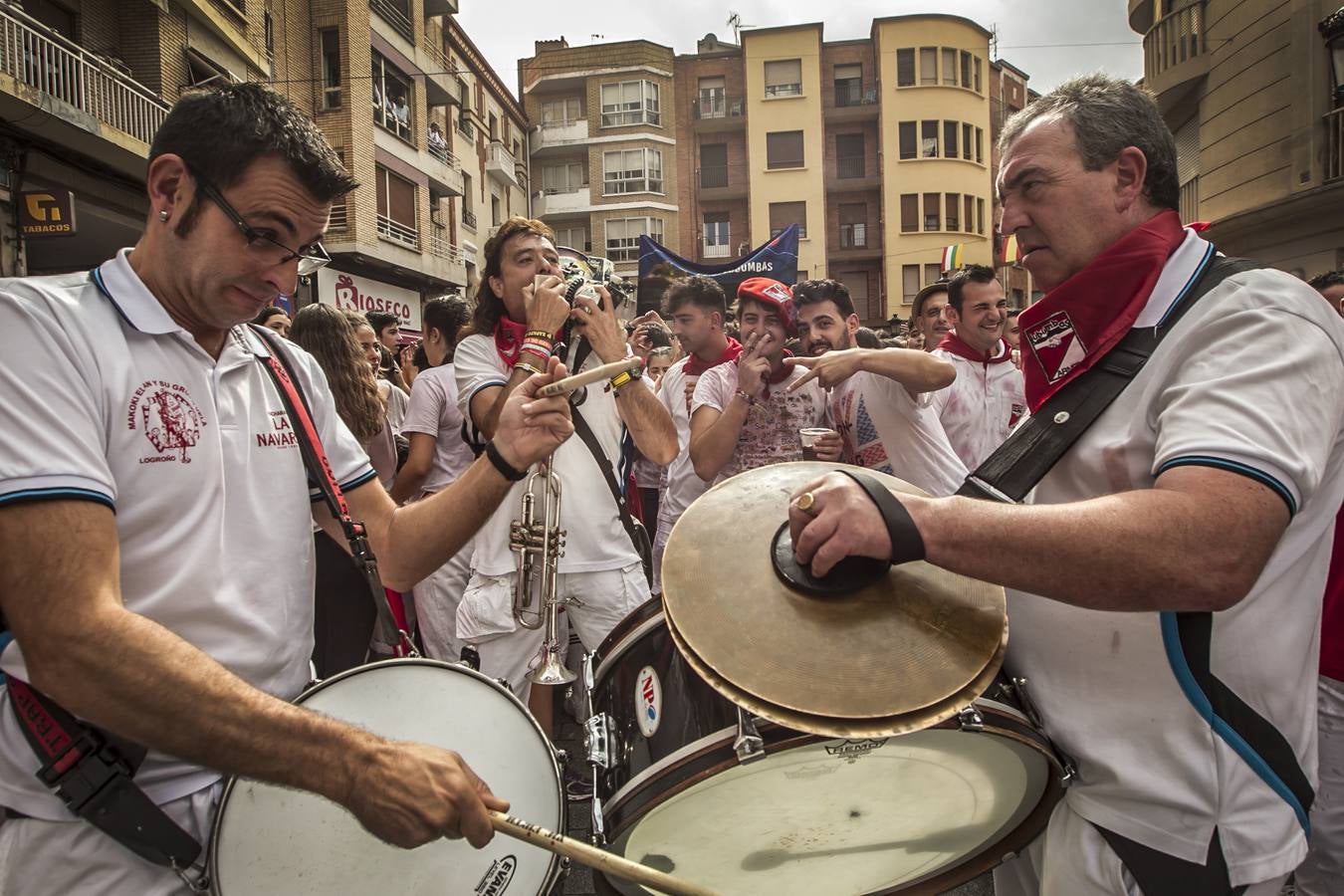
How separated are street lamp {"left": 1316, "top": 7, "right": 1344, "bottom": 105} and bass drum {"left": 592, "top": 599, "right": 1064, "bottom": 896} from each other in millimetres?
15121

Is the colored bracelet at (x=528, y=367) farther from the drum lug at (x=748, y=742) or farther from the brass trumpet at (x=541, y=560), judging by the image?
the drum lug at (x=748, y=742)

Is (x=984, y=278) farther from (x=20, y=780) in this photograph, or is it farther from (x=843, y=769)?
(x=20, y=780)

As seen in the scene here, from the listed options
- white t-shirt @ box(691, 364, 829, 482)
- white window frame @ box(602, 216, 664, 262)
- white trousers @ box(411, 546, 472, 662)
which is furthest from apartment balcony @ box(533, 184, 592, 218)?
white trousers @ box(411, 546, 472, 662)

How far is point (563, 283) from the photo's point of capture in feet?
11.0

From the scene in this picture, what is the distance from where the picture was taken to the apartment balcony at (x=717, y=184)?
3844 cm

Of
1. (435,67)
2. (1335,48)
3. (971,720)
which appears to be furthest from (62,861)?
(435,67)

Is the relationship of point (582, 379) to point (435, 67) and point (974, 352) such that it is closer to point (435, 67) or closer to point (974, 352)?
point (974, 352)

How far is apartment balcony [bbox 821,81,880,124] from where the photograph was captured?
3738 cm

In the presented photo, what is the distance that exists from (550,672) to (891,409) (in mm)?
1887

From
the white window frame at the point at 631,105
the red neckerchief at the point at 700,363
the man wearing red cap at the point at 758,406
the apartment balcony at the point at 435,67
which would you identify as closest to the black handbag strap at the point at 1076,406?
the man wearing red cap at the point at 758,406

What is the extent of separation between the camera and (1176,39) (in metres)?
15.7

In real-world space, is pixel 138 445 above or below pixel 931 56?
below

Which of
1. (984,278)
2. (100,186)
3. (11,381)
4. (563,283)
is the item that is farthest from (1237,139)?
(100,186)

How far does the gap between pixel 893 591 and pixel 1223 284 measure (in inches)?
31.6
